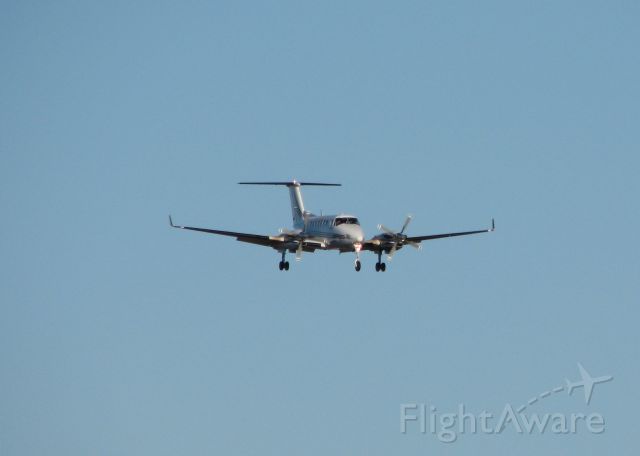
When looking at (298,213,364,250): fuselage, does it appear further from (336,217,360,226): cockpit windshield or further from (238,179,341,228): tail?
(238,179,341,228): tail

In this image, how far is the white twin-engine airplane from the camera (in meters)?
108

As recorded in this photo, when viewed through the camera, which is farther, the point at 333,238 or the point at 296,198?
the point at 296,198

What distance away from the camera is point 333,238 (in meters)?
108

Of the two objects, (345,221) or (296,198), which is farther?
(296,198)

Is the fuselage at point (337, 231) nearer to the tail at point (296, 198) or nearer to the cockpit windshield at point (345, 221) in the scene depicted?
the cockpit windshield at point (345, 221)

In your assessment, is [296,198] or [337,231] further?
[296,198]

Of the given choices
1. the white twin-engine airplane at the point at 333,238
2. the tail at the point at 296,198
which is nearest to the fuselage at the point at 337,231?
the white twin-engine airplane at the point at 333,238

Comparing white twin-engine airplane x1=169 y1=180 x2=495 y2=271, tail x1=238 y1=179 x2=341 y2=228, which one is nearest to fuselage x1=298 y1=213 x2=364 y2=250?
white twin-engine airplane x1=169 y1=180 x2=495 y2=271

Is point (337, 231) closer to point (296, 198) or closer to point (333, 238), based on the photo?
point (333, 238)

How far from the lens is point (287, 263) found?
11294 centimetres

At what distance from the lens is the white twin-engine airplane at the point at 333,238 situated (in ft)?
353

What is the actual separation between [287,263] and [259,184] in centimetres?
772

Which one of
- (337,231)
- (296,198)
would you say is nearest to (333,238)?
(337,231)

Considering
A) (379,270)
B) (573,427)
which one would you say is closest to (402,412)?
(573,427)
